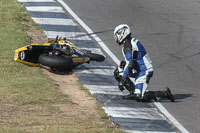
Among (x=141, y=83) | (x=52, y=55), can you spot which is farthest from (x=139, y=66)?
(x=52, y=55)

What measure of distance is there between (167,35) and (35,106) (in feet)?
24.4

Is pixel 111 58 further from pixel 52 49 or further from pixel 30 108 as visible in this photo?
pixel 30 108

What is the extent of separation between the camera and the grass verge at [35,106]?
7739 mm

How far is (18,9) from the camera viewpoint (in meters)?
16.2

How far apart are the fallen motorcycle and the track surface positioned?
1.89 m

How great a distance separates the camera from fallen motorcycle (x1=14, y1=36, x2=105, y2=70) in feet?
35.6

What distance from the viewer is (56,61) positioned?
10.8 m

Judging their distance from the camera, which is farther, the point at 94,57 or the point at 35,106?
the point at 94,57

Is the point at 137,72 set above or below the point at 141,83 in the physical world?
above

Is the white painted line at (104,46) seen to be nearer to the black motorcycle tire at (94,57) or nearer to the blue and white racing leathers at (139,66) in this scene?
the blue and white racing leathers at (139,66)

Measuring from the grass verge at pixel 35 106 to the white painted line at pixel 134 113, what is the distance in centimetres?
26

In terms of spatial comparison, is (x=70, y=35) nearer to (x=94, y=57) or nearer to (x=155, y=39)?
(x=155, y=39)

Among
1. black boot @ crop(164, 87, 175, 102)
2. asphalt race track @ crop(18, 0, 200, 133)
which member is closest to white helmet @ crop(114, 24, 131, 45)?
asphalt race track @ crop(18, 0, 200, 133)

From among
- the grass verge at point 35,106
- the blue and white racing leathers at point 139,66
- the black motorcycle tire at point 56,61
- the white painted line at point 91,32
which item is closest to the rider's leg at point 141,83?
the blue and white racing leathers at point 139,66
